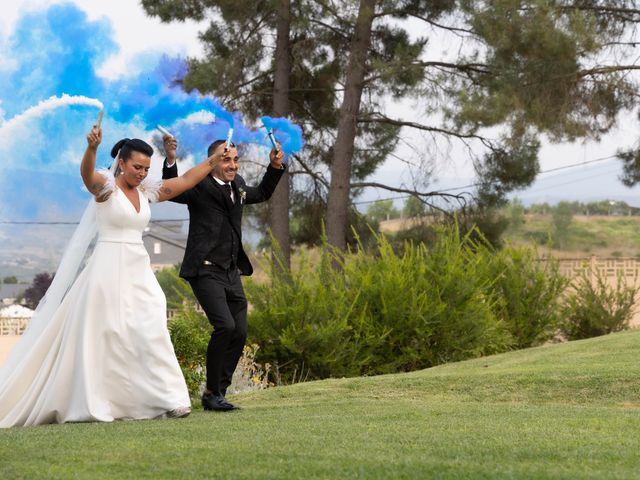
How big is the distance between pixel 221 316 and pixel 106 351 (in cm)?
102

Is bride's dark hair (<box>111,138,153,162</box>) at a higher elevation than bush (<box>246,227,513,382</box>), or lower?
higher

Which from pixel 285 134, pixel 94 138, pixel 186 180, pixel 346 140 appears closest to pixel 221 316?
pixel 186 180

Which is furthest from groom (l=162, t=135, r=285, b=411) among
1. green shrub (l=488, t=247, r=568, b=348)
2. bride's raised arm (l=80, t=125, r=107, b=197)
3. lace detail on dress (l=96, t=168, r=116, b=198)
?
green shrub (l=488, t=247, r=568, b=348)

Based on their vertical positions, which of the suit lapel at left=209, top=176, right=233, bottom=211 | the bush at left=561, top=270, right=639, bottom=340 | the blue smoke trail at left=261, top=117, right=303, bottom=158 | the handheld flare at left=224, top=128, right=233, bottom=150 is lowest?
the bush at left=561, top=270, right=639, bottom=340

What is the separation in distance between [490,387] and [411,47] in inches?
657

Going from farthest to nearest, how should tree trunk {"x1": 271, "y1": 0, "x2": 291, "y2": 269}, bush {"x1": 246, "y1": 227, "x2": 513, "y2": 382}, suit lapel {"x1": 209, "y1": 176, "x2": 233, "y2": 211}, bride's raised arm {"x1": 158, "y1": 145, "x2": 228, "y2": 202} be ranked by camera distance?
tree trunk {"x1": 271, "y1": 0, "x2": 291, "y2": 269} < bush {"x1": 246, "y1": 227, "x2": 513, "y2": 382} < suit lapel {"x1": 209, "y1": 176, "x2": 233, "y2": 211} < bride's raised arm {"x1": 158, "y1": 145, "x2": 228, "y2": 202}

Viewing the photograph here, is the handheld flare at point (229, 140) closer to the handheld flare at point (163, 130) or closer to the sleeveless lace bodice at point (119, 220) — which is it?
the handheld flare at point (163, 130)

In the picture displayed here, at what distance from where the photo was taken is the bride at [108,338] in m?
8.45

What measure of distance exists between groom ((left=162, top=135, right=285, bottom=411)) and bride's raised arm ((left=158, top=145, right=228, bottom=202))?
0.18m

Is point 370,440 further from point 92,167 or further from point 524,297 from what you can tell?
point 524,297

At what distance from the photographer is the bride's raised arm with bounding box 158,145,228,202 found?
892cm

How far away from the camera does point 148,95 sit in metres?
9.18

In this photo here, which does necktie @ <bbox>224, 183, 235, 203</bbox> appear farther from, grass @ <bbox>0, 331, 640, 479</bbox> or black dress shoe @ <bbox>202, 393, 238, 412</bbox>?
grass @ <bbox>0, 331, 640, 479</bbox>

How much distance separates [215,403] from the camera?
30.5ft
